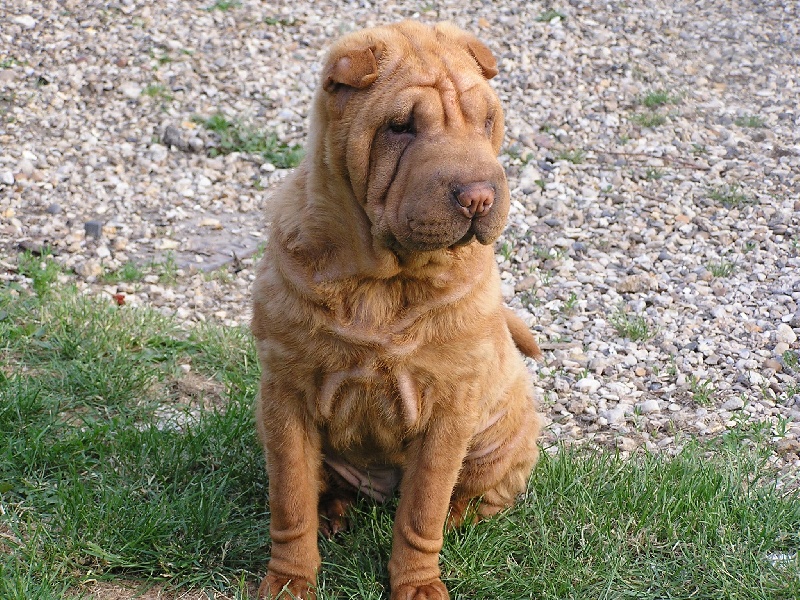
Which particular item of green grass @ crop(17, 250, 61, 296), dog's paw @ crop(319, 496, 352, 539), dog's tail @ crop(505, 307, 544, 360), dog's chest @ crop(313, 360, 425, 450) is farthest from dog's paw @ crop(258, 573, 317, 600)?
green grass @ crop(17, 250, 61, 296)

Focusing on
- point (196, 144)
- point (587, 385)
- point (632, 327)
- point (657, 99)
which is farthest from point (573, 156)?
point (196, 144)

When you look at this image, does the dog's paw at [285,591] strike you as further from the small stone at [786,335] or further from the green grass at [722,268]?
the green grass at [722,268]

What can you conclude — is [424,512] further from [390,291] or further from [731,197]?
[731,197]

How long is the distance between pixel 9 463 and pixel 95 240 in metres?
2.53

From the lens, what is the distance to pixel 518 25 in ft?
31.6

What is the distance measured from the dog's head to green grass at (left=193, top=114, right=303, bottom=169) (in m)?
4.32

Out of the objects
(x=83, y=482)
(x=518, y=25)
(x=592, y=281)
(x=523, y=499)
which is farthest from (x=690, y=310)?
(x=518, y=25)

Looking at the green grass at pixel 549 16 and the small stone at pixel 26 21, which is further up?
the green grass at pixel 549 16

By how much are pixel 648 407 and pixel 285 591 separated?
2.41 m

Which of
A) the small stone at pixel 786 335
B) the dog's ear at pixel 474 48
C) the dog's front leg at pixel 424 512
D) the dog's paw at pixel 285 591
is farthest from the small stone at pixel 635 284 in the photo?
the dog's paw at pixel 285 591

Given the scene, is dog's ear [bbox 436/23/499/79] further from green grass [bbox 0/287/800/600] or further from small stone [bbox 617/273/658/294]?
small stone [bbox 617/273/658/294]

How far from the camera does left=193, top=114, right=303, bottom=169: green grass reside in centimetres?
770

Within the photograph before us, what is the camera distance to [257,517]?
14.2 feet

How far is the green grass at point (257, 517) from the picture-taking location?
12.8 ft
